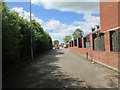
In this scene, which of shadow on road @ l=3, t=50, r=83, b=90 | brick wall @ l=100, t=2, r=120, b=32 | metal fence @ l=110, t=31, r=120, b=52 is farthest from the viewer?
brick wall @ l=100, t=2, r=120, b=32

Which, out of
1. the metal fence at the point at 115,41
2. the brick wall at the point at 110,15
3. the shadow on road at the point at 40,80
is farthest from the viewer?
the brick wall at the point at 110,15

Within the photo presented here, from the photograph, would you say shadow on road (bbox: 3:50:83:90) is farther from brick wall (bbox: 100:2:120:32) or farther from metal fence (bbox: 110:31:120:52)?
brick wall (bbox: 100:2:120:32)

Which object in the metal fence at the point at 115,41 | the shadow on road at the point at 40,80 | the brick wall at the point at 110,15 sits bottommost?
the shadow on road at the point at 40,80

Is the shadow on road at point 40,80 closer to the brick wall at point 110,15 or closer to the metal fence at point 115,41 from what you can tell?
the metal fence at point 115,41

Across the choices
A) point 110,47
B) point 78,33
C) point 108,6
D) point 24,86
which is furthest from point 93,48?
point 78,33

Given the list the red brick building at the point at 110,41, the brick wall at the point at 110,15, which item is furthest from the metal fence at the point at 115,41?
the brick wall at the point at 110,15

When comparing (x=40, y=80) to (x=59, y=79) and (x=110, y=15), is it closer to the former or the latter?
(x=59, y=79)

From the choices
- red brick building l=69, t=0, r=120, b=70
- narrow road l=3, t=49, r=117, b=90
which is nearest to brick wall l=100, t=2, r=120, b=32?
red brick building l=69, t=0, r=120, b=70

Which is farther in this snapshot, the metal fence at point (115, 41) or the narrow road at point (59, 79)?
the metal fence at point (115, 41)

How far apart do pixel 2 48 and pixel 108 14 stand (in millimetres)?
12548

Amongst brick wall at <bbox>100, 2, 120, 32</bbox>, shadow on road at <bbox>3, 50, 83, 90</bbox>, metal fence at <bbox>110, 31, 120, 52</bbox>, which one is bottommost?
shadow on road at <bbox>3, 50, 83, 90</bbox>

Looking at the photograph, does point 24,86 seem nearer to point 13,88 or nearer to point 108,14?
point 13,88

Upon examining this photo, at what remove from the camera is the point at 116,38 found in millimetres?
7676

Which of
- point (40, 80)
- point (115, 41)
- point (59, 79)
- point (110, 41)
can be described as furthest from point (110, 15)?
point (40, 80)
